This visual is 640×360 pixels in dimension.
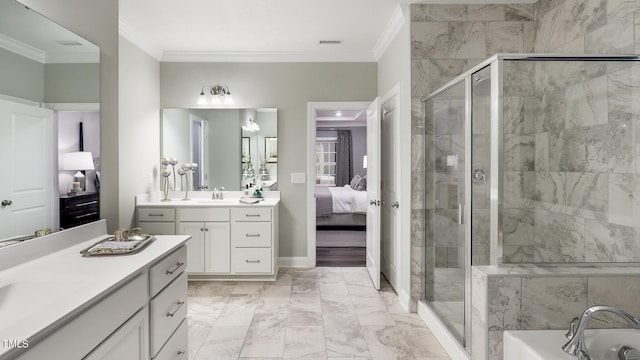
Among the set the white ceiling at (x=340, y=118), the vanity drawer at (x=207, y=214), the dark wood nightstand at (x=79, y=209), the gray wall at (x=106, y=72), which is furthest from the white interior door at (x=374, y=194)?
the white ceiling at (x=340, y=118)

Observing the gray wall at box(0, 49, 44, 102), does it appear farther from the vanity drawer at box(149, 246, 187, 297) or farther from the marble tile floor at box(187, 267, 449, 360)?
the marble tile floor at box(187, 267, 449, 360)

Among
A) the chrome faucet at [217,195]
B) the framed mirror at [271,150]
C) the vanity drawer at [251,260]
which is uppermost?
the framed mirror at [271,150]

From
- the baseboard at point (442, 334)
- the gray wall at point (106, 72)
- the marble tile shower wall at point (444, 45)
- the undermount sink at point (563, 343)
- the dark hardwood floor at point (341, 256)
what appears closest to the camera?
the undermount sink at point (563, 343)

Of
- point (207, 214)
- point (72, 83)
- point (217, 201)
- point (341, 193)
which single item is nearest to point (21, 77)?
point (72, 83)

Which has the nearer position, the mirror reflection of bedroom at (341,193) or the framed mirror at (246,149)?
the framed mirror at (246,149)

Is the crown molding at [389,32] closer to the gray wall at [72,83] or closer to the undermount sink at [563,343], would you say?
the gray wall at [72,83]

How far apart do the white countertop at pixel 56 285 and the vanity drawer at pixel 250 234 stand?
5.99 feet

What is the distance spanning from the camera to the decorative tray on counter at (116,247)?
1.49m

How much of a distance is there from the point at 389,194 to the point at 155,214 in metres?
2.52

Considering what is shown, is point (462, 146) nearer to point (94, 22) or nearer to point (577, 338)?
point (577, 338)

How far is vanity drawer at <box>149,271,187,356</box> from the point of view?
1472 mm

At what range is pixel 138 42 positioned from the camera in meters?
3.45

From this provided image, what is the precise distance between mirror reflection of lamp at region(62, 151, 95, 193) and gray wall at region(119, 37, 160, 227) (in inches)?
56.4

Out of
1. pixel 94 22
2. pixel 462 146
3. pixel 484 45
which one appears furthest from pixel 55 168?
pixel 484 45
